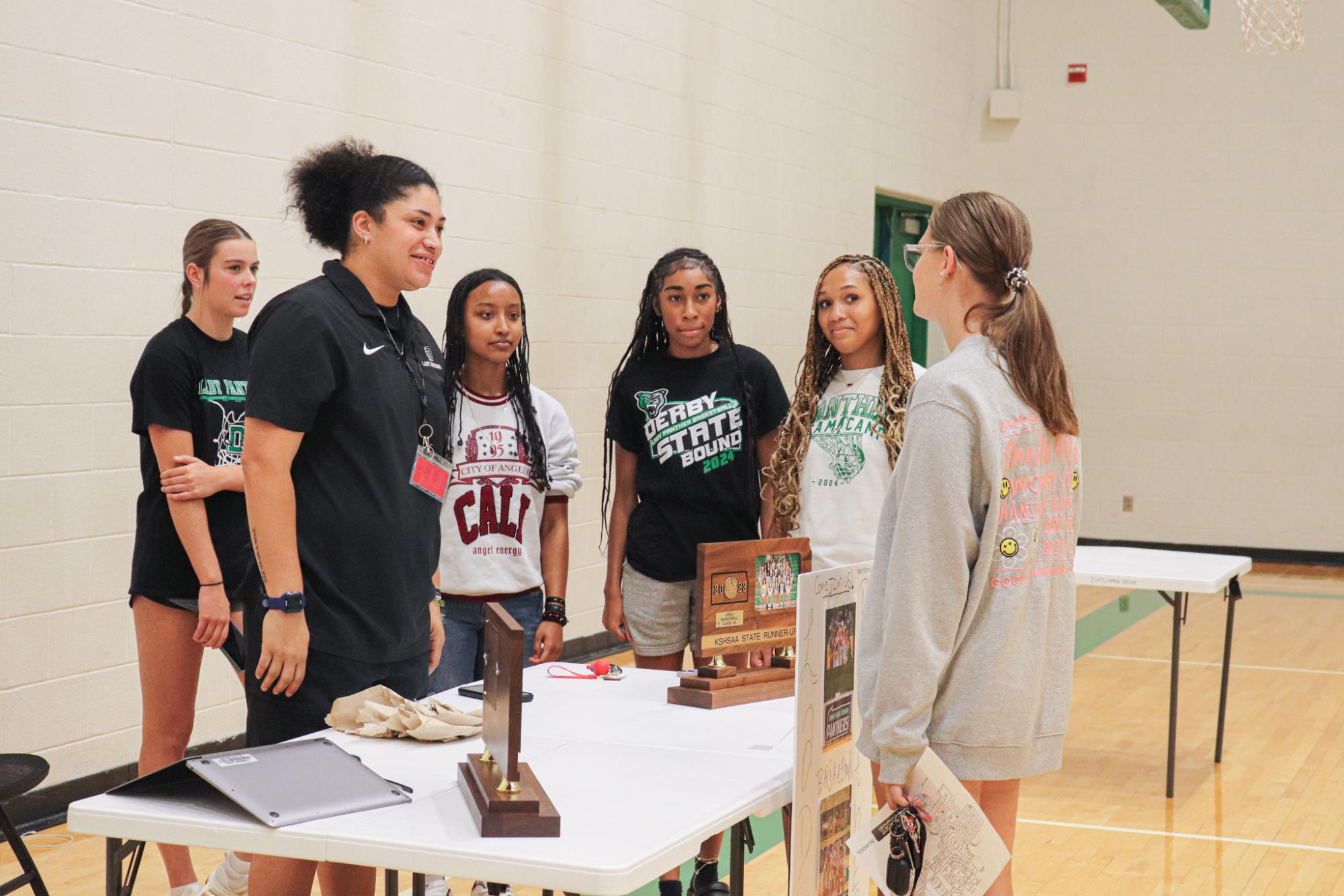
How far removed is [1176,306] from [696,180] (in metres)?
4.69

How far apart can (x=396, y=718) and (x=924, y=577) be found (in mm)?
835

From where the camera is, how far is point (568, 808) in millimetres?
1710

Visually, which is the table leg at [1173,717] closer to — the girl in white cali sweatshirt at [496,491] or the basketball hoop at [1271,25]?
the girl in white cali sweatshirt at [496,491]

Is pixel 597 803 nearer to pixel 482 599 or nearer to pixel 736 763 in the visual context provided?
pixel 736 763

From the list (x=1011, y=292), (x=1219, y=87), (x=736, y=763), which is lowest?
(x=736, y=763)

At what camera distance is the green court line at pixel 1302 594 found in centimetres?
828

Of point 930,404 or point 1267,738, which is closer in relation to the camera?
point 930,404

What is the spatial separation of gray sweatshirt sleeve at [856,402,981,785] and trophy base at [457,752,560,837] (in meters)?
0.50

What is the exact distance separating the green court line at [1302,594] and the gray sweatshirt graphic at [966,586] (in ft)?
23.6

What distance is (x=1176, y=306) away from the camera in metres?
9.62

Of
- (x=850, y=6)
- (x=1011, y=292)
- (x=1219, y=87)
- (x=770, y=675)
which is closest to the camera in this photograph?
(x=1011, y=292)

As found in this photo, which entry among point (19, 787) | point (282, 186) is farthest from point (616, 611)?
point (282, 186)

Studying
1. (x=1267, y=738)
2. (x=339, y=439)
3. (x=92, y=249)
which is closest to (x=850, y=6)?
(x=1267, y=738)

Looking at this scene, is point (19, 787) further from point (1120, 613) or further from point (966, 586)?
point (1120, 613)
